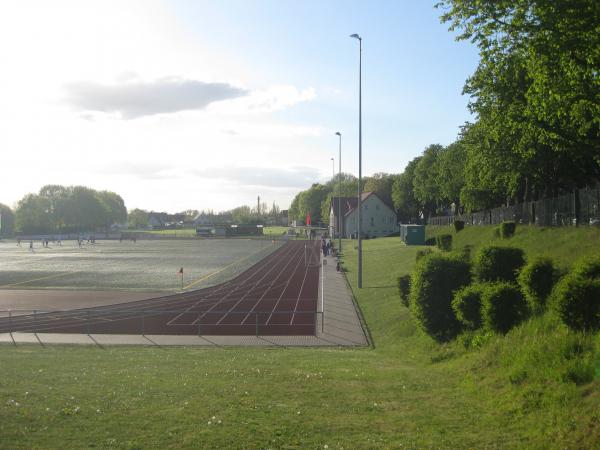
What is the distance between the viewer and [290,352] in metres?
18.6

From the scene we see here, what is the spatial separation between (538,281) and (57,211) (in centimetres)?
16900

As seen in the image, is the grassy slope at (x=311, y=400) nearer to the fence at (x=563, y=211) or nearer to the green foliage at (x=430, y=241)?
the fence at (x=563, y=211)

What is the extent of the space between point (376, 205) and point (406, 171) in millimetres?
11303

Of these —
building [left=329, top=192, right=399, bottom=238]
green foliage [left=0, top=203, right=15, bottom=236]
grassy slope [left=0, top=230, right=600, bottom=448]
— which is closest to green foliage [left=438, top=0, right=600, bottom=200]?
grassy slope [left=0, top=230, right=600, bottom=448]

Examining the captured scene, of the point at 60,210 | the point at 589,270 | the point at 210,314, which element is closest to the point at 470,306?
the point at 589,270

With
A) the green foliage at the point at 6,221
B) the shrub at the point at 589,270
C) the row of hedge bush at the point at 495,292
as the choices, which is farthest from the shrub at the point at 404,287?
the green foliage at the point at 6,221

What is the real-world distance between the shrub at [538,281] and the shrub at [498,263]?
6.54 feet

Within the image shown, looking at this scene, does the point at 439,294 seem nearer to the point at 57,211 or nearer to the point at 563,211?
the point at 563,211

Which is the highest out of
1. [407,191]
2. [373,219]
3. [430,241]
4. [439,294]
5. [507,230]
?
[407,191]

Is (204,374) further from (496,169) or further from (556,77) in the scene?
(496,169)

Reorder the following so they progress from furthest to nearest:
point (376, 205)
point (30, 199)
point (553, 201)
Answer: point (30, 199) < point (376, 205) < point (553, 201)

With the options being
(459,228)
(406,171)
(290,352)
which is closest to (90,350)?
(290,352)

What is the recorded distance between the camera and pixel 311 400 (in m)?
10.2

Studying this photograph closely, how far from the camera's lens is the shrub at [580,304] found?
1152 centimetres
